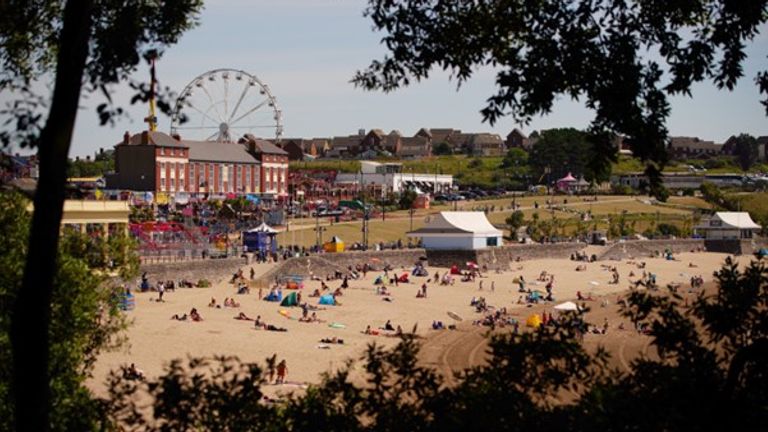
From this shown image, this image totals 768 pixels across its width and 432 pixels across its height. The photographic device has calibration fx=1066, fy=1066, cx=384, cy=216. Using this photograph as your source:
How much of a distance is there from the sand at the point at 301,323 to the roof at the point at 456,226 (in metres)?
3.20

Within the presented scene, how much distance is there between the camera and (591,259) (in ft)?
210

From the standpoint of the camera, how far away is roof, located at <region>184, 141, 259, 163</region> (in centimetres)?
7475

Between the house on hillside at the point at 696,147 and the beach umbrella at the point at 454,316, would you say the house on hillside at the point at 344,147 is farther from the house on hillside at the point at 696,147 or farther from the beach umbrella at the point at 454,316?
the beach umbrella at the point at 454,316

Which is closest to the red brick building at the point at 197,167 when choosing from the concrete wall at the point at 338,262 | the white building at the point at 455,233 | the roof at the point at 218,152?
the roof at the point at 218,152

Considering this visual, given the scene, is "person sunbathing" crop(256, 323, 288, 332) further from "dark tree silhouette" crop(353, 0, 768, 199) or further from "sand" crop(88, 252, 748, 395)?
"dark tree silhouette" crop(353, 0, 768, 199)

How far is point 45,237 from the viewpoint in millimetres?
5699

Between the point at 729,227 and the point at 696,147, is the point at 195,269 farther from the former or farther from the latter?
the point at 696,147

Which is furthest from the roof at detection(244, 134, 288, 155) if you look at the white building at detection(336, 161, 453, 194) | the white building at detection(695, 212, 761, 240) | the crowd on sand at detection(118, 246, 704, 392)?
the white building at detection(695, 212, 761, 240)

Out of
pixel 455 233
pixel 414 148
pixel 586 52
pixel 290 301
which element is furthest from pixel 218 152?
pixel 586 52

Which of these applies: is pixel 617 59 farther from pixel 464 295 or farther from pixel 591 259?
pixel 591 259

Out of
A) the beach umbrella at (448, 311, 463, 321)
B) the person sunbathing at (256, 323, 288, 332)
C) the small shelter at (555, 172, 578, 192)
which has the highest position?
the small shelter at (555, 172, 578, 192)

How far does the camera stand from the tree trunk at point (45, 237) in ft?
18.4

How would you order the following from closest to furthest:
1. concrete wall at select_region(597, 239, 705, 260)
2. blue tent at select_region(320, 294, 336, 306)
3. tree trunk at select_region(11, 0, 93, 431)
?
tree trunk at select_region(11, 0, 93, 431), blue tent at select_region(320, 294, 336, 306), concrete wall at select_region(597, 239, 705, 260)

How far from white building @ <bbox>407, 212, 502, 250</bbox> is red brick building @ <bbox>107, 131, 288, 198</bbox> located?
20.7m
